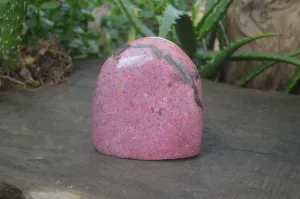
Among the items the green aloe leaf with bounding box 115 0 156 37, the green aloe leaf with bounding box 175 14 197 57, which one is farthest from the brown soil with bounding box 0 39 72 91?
the green aloe leaf with bounding box 175 14 197 57

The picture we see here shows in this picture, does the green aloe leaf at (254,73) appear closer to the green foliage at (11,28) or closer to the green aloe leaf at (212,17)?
the green aloe leaf at (212,17)

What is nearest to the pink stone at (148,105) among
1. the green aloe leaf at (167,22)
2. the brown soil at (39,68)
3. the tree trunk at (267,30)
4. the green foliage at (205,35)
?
the green aloe leaf at (167,22)

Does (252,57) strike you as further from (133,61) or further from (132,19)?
(133,61)

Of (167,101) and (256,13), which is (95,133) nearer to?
(167,101)

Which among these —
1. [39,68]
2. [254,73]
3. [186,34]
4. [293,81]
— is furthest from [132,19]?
[293,81]

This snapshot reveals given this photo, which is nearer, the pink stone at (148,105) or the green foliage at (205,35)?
the pink stone at (148,105)

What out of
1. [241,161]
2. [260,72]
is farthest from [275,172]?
[260,72]
